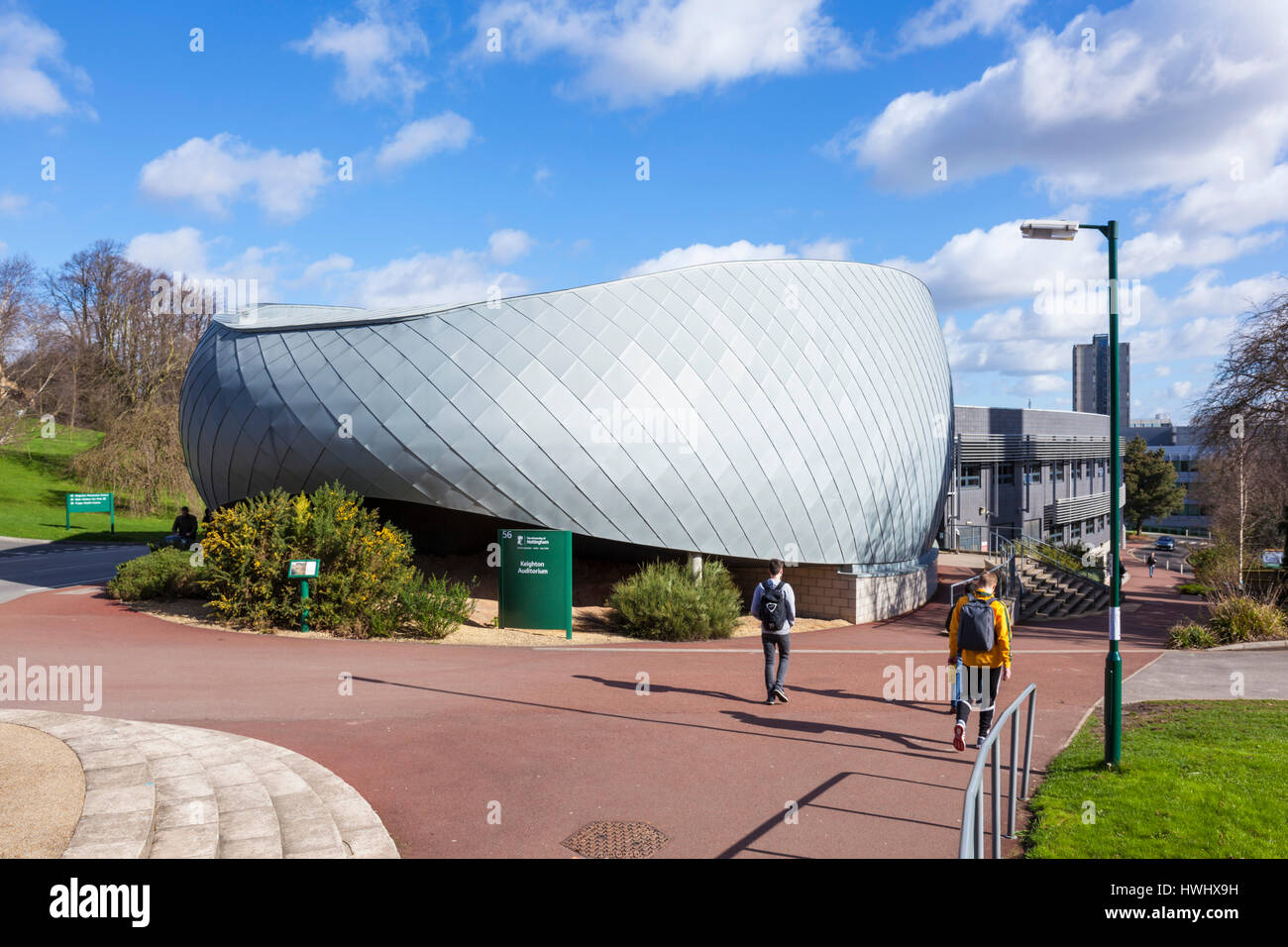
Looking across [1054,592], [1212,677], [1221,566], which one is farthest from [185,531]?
[1221,566]

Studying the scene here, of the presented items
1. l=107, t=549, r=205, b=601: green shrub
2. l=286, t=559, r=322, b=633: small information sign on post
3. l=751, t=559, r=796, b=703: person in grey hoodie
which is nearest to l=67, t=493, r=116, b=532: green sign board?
l=107, t=549, r=205, b=601: green shrub

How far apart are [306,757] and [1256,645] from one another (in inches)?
Result: 622

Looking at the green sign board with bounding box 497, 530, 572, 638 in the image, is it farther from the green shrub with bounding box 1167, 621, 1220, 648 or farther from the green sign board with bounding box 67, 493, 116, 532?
the green sign board with bounding box 67, 493, 116, 532

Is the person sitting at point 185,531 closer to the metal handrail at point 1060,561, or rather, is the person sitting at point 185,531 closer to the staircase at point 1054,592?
the staircase at point 1054,592

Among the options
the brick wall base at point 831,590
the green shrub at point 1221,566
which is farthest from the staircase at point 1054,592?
the brick wall base at point 831,590

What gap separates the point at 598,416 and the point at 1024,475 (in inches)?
1397

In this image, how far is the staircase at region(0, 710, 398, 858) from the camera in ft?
16.9

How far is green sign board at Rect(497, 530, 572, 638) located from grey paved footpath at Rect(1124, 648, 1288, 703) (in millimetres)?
9062

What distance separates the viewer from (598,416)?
655 inches

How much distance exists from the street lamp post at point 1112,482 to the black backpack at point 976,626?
1066 mm

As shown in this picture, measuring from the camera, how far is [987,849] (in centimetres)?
556

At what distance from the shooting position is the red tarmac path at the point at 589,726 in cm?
590

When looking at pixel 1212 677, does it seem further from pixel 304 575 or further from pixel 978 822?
pixel 304 575

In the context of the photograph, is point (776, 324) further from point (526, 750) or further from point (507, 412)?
point (526, 750)
